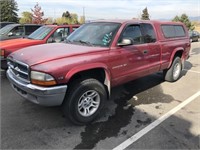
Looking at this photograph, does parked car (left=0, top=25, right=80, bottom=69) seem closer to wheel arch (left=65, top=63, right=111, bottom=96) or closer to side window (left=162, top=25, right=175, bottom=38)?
side window (left=162, top=25, right=175, bottom=38)

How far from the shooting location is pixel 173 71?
22.2 ft

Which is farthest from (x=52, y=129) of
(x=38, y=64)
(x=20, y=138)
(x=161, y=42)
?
(x=161, y=42)

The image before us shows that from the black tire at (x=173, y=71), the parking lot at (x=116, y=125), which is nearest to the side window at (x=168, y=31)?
the black tire at (x=173, y=71)

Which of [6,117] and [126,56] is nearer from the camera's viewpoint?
[6,117]

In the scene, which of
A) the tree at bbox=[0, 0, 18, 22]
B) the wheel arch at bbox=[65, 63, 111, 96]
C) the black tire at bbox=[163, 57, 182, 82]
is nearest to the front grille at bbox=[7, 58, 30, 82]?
the wheel arch at bbox=[65, 63, 111, 96]

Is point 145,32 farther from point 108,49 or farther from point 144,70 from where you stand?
point 108,49

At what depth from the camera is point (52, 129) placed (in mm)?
3785

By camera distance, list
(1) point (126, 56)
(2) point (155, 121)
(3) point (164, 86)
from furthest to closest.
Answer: (3) point (164, 86)
(1) point (126, 56)
(2) point (155, 121)

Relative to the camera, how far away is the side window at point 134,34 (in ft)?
15.7

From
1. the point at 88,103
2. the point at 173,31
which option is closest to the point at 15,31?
the point at 173,31

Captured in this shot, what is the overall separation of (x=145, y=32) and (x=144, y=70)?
931mm

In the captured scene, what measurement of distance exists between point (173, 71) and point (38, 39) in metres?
4.82

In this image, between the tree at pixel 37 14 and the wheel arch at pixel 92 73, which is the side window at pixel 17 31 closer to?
the wheel arch at pixel 92 73

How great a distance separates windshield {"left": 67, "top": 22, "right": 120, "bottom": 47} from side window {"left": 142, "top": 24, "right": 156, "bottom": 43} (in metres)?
0.95
